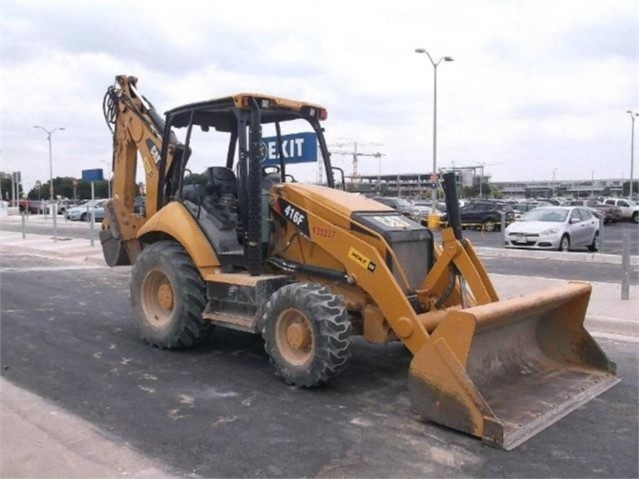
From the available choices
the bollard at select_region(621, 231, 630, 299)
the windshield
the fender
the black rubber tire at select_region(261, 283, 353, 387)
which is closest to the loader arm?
the black rubber tire at select_region(261, 283, 353, 387)

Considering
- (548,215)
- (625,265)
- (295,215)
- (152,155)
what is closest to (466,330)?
(295,215)

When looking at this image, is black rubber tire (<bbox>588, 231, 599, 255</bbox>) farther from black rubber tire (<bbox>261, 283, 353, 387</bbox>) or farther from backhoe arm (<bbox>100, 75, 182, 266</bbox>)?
black rubber tire (<bbox>261, 283, 353, 387</bbox>)

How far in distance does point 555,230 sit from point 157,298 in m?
15.7

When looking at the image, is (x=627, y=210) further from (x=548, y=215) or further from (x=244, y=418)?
(x=244, y=418)

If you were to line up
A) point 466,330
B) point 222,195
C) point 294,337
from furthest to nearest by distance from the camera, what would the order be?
point 222,195, point 294,337, point 466,330

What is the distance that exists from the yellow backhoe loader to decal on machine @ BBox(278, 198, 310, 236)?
0.05 feet

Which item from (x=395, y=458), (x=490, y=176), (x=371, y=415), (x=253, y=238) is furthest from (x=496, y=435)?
(x=490, y=176)

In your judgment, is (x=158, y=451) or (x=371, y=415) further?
(x=371, y=415)

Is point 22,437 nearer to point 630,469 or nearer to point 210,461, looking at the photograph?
point 210,461

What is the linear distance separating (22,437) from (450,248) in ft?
12.5

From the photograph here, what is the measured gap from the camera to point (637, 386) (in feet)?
19.9

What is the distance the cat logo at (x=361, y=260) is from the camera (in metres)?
5.79

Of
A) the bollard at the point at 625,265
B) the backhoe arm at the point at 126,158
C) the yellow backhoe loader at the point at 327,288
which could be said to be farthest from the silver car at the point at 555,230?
the backhoe arm at the point at 126,158

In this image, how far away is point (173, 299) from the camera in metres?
7.25
